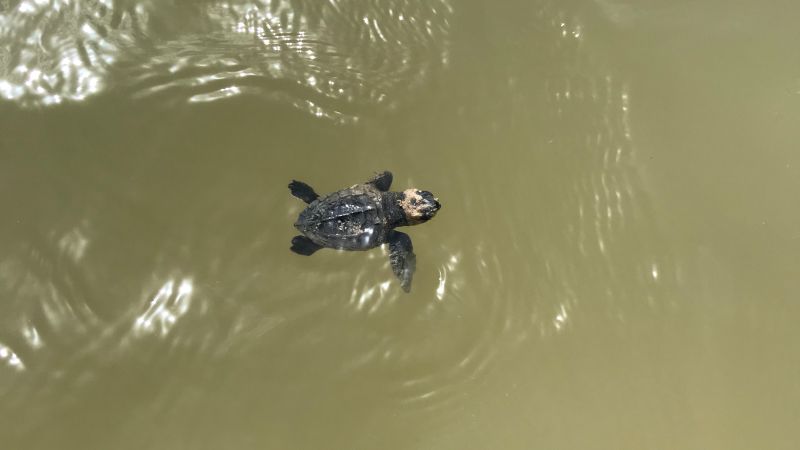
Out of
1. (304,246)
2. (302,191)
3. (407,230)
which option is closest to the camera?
(304,246)

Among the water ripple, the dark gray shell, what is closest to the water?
the water ripple

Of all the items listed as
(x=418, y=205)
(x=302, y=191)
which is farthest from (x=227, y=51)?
(x=418, y=205)

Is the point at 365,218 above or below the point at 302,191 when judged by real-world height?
below

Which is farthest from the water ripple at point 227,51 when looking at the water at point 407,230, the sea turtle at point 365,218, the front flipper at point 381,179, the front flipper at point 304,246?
the front flipper at point 304,246

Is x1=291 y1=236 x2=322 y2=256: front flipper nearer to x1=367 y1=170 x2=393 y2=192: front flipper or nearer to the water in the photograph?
the water

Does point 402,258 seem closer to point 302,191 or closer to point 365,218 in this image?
point 365,218

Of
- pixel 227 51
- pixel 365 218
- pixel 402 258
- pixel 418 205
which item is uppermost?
pixel 227 51
